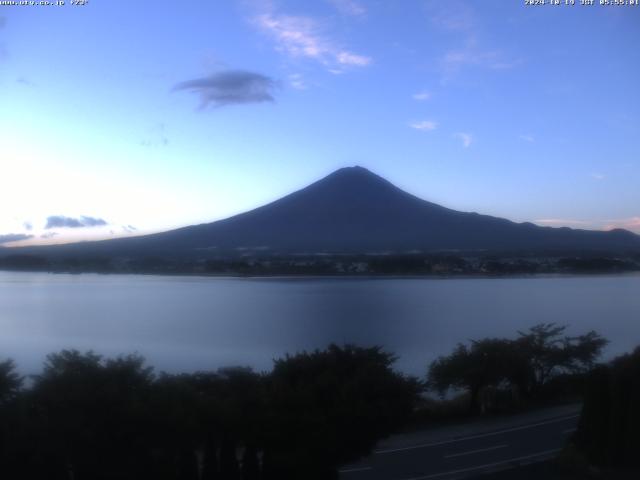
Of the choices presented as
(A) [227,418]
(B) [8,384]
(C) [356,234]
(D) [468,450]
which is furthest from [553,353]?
(C) [356,234]

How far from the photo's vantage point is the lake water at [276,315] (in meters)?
15.4

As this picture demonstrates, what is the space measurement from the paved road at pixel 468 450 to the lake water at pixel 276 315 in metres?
3.65

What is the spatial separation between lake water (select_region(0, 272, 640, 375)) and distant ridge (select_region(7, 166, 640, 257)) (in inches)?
342

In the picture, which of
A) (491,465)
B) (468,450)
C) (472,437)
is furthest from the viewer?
(472,437)

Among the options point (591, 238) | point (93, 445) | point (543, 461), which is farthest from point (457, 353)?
point (591, 238)

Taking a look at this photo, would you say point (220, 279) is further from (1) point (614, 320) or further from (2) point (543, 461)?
(2) point (543, 461)

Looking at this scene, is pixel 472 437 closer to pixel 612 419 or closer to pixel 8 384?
pixel 612 419

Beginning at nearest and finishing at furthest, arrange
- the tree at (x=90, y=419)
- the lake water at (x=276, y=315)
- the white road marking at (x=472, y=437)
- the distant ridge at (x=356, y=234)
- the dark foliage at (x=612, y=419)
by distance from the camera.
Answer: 1. the tree at (x=90, y=419)
2. the dark foliage at (x=612, y=419)
3. the white road marking at (x=472, y=437)
4. the lake water at (x=276, y=315)
5. the distant ridge at (x=356, y=234)

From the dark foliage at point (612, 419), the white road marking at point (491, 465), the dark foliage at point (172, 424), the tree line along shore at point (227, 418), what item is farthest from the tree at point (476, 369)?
the dark foliage at point (172, 424)

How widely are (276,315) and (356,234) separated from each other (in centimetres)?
2890

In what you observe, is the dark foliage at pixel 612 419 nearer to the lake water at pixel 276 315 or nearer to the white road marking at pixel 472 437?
the white road marking at pixel 472 437

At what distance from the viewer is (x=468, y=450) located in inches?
348

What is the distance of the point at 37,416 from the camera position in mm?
6445

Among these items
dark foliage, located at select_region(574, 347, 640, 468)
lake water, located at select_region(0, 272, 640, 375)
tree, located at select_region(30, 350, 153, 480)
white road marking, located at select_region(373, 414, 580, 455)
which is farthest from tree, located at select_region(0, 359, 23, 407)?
dark foliage, located at select_region(574, 347, 640, 468)
